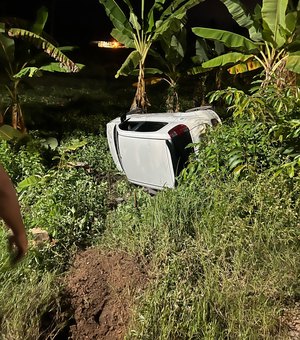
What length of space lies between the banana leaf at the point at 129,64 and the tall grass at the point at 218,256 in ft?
10.7

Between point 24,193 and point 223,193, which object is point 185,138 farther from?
point 24,193

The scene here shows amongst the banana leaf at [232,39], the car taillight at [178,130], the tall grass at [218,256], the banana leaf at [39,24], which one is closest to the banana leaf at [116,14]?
the banana leaf at [39,24]

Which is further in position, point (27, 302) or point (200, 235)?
point (200, 235)

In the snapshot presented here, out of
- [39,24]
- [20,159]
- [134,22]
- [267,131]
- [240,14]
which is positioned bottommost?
A: [20,159]

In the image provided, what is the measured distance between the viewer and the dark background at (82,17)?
11367 millimetres

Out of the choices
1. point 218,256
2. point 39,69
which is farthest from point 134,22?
point 218,256

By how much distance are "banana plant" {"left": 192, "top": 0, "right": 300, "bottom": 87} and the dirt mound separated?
325 centimetres

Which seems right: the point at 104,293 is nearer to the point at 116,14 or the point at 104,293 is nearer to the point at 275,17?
the point at 275,17

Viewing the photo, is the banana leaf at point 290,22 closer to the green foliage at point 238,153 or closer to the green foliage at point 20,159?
the green foliage at point 238,153

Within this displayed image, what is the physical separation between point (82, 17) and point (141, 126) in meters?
7.61

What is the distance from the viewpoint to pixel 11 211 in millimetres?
1814

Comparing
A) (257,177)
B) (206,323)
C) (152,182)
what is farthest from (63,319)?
(152,182)

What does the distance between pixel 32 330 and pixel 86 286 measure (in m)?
0.63

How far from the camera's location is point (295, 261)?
336 cm
